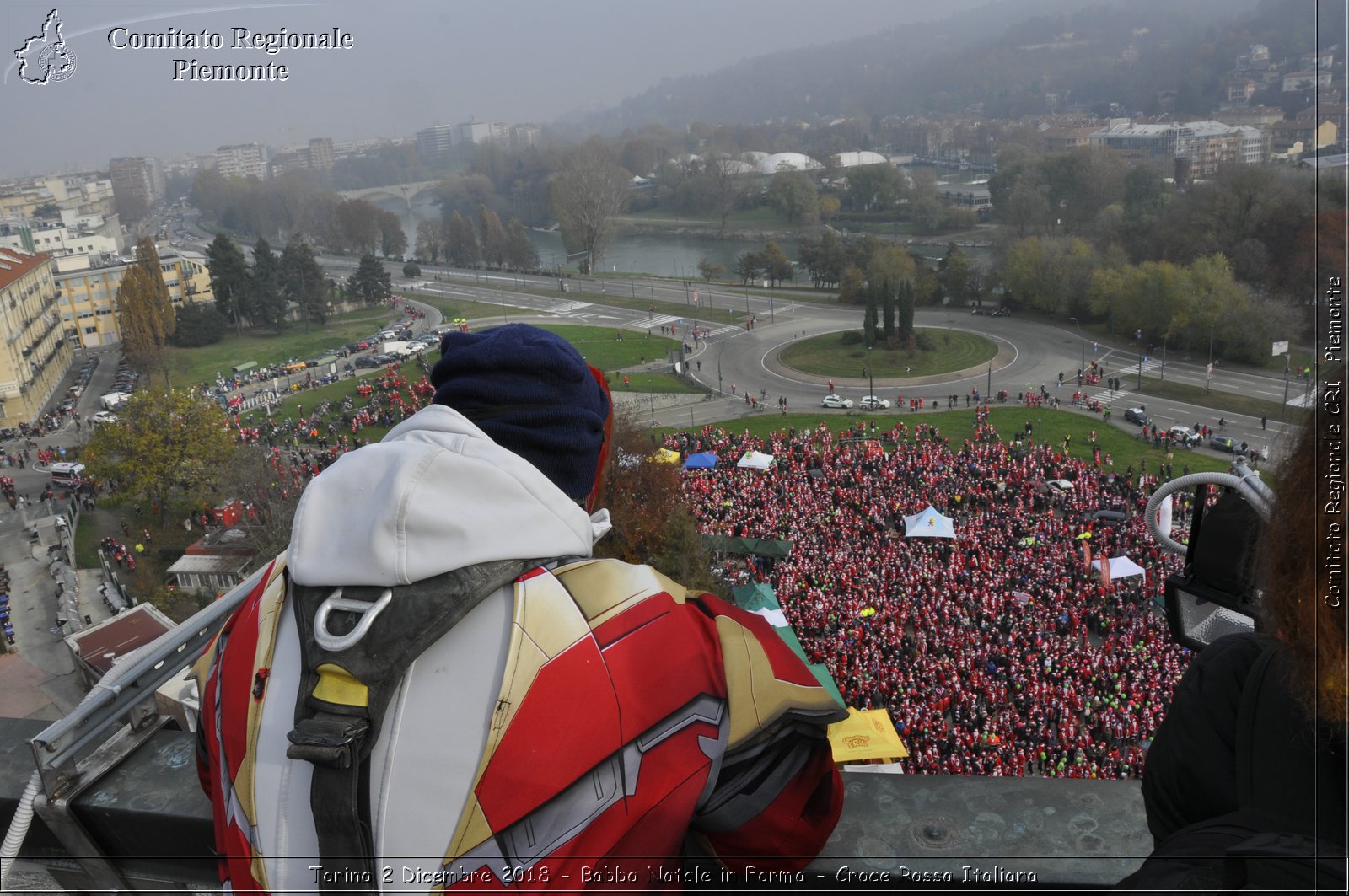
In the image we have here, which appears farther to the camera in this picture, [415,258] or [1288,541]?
[415,258]

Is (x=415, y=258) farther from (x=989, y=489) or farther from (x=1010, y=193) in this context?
(x=989, y=489)

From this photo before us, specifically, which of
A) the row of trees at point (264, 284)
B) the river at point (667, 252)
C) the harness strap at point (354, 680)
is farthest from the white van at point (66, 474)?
the river at point (667, 252)

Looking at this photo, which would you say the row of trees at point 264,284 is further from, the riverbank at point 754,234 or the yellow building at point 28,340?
the riverbank at point 754,234

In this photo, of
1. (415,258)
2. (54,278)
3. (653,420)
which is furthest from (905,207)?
(54,278)

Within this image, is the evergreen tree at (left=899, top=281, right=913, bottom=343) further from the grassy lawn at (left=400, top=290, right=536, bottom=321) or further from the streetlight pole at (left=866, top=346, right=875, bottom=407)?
the grassy lawn at (left=400, top=290, right=536, bottom=321)

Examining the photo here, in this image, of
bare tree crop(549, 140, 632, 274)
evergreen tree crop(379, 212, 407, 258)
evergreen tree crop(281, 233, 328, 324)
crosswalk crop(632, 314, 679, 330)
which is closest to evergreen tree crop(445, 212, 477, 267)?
evergreen tree crop(379, 212, 407, 258)
